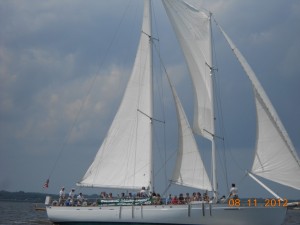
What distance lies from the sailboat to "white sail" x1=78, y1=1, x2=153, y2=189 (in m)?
0.08

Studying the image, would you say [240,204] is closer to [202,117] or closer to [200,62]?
[202,117]

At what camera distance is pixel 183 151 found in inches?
1507

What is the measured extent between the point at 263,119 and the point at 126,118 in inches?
486

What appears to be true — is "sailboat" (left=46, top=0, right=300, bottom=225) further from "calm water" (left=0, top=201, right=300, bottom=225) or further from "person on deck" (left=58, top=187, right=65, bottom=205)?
"calm water" (left=0, top=201, right=300, bottom=225)

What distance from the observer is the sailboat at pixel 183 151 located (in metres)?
34.0

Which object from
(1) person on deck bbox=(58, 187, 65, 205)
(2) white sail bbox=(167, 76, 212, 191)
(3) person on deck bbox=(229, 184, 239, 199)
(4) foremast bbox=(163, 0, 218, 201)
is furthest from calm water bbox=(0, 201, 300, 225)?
(3) person on deck bbox=(229, 184, 239, 199)

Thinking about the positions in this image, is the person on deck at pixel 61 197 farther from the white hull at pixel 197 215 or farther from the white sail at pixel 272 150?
the white sail at pixel 272 150

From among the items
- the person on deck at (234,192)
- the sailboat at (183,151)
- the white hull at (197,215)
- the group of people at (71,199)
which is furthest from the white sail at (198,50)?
the group of people at (71,199)

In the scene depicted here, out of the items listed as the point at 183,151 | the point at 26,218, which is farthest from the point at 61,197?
the point at 26,218

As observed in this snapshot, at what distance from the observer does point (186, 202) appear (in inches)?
1400

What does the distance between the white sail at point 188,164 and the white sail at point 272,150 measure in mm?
4505

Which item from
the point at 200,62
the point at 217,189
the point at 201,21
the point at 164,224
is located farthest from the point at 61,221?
the point at 201,21

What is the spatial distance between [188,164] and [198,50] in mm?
9173
